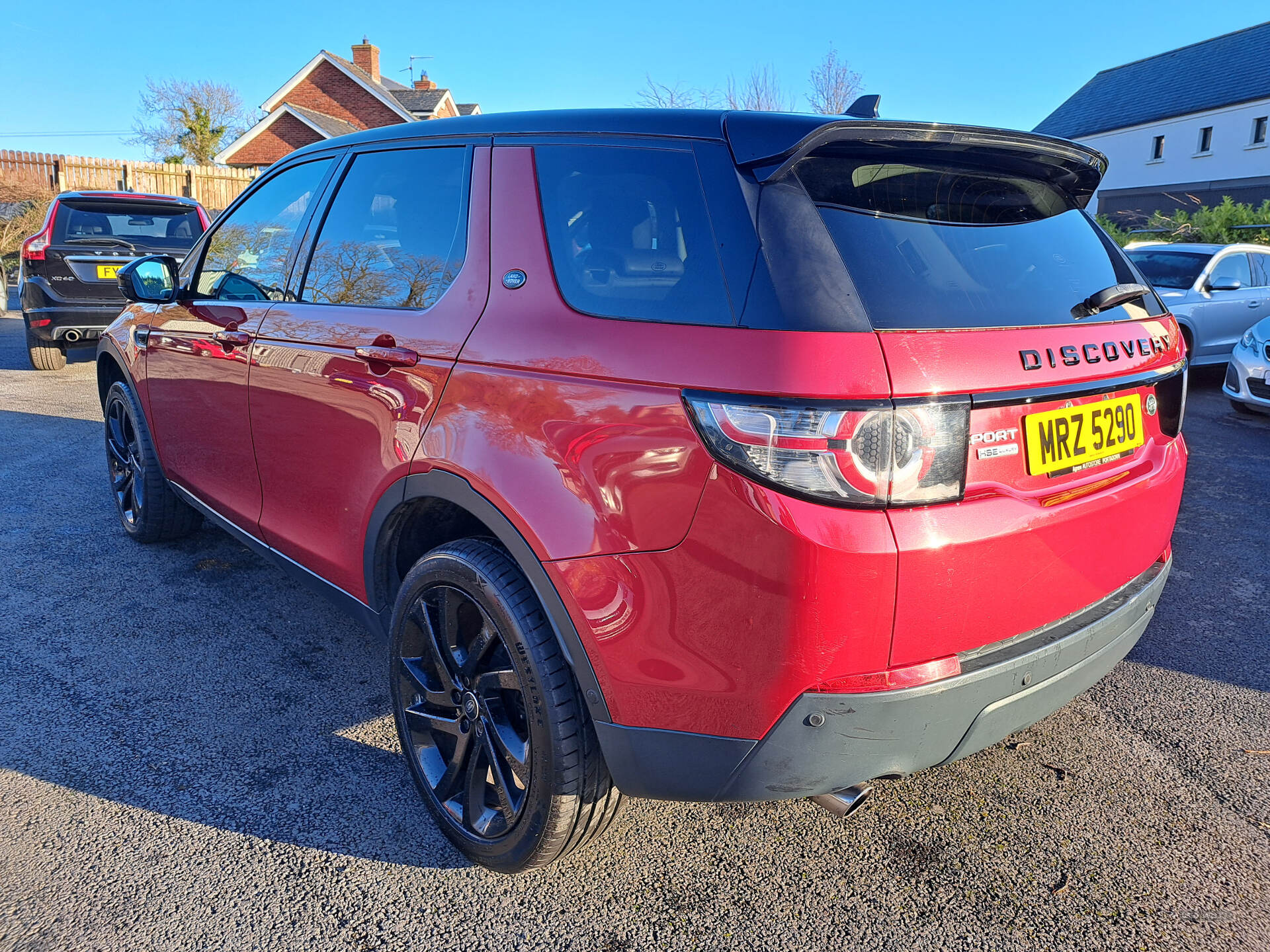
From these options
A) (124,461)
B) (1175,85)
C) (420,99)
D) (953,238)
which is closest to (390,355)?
(953,238)

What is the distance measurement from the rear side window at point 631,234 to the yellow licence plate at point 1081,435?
68cm

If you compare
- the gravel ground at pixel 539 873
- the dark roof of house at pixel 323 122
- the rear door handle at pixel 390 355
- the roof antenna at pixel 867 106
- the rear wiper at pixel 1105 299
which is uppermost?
the dark roof of house at pixel 323 122

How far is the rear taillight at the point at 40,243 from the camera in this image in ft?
29.0

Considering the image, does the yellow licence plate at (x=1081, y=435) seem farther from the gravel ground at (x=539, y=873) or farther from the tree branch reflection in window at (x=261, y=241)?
the tree branch reflection in window at (x=261, y=241)

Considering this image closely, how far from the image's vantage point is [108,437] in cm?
454

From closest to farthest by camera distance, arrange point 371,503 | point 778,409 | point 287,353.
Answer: point 778,409 → point 371,503 → point 287,353

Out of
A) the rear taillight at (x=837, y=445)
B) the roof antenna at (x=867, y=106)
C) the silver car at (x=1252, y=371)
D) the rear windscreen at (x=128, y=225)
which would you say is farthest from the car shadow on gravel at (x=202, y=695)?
the silver car at (x=1252, y=371)

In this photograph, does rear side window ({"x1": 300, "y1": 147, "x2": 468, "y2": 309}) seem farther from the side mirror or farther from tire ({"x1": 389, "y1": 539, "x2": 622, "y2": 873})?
the side mirror

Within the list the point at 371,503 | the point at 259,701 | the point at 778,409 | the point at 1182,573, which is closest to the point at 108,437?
the point at 259,701

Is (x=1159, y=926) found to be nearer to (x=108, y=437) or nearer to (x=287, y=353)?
(x=287, y=353)

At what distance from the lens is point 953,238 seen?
6.27ft

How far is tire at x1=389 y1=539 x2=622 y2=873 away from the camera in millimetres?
1914

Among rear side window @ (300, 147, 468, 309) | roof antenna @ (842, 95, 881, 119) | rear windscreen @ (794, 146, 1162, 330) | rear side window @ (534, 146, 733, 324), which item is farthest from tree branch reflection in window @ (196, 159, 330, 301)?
rear windscreen @ (794, 146, 1162, 330)

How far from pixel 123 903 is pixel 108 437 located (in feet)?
10.4
